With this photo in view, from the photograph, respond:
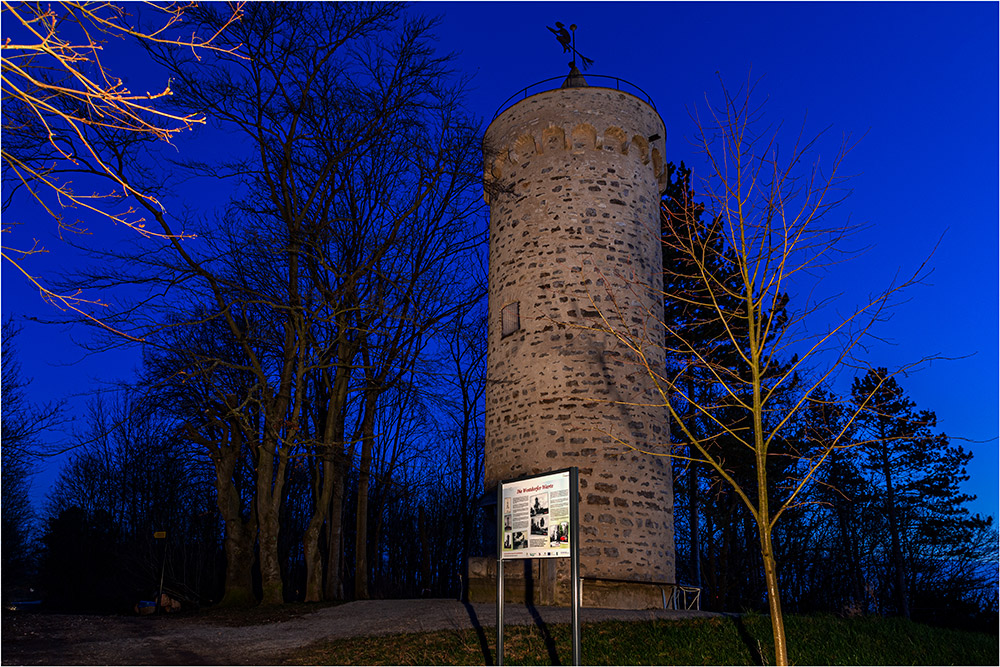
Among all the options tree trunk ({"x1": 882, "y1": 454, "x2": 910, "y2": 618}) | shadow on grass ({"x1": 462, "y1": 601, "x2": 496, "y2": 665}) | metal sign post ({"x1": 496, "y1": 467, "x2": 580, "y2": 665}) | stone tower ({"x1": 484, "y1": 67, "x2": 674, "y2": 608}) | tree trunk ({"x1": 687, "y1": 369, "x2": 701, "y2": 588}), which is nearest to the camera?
metal sign post ({"x1": 496, "y1": 467, "x2": 580, "y2": 665})

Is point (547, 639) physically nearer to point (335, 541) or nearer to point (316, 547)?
point (316, 547)

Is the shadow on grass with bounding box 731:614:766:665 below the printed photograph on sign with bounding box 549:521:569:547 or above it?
below

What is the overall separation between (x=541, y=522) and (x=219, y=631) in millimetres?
5569

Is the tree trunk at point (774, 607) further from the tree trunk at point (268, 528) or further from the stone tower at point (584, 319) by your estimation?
the tree trunk at point (268, 528)

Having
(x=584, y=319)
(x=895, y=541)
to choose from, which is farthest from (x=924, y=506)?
(x=584, y=319)

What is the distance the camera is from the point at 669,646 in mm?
8070

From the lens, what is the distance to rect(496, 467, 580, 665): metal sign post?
663 centimetres

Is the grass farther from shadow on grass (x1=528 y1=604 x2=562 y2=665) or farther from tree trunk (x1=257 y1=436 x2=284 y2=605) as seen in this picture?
tree trunk (x1=257 y1=436 x2=284 y2=605)

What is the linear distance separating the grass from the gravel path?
513 millimetres

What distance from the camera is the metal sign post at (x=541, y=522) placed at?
21.8ft

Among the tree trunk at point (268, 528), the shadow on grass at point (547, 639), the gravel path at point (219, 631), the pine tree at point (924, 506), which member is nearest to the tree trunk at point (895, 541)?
the pine tree at point (924, 506)

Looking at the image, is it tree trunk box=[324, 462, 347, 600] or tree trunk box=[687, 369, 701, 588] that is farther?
tree trunk box=[687, 369, 701, 588]

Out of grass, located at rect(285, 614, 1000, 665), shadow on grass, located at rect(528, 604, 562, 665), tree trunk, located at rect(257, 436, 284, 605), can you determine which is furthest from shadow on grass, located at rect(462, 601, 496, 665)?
tree trunk, located at rect(257, 436, 284, 605)

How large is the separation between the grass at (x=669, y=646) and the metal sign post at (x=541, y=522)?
3.50 ft
